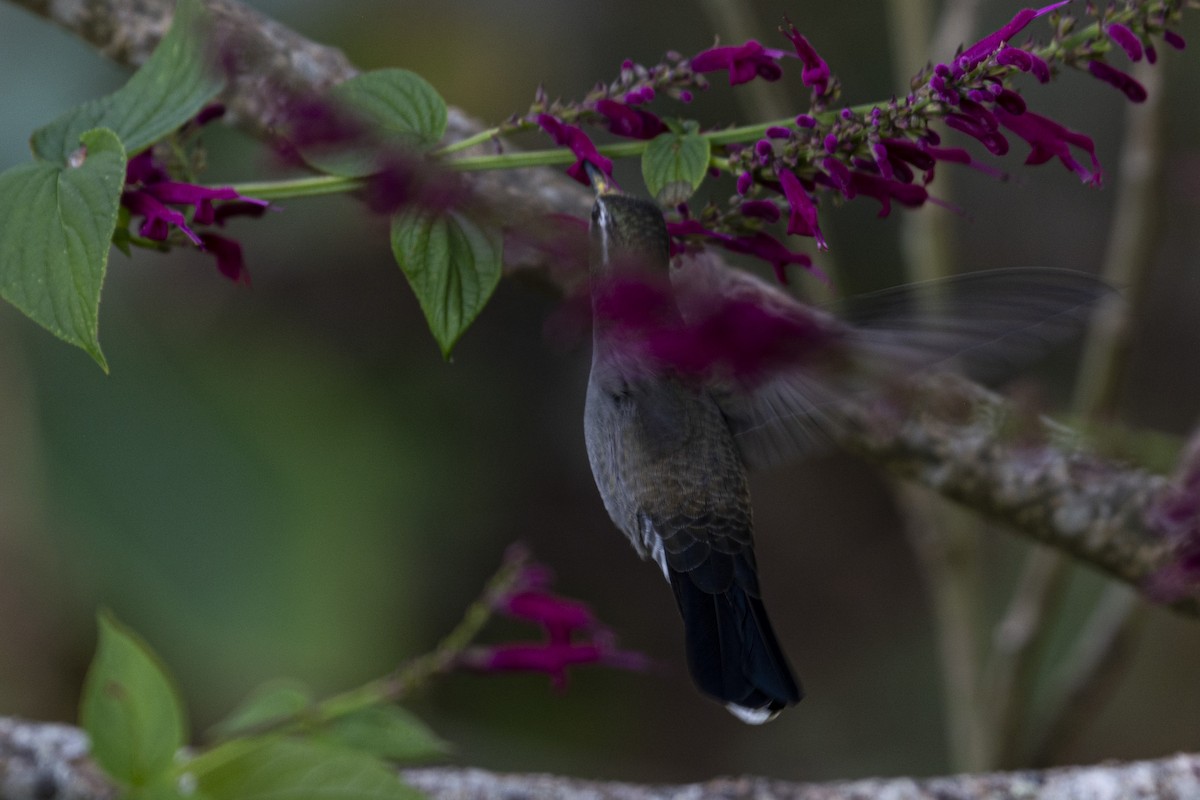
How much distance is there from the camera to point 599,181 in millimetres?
596

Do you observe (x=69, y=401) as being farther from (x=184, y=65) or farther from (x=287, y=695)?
(x=184, y=65)

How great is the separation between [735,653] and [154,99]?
41 cm

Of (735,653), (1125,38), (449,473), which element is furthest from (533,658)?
(449,473)

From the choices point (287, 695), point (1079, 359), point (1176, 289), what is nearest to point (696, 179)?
point (287, 695)

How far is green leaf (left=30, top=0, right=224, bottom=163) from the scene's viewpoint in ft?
1.92

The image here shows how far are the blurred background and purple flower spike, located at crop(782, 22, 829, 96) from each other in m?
0.91

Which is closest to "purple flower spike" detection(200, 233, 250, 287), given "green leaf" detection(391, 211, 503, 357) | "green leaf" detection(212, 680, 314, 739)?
"green leaf" detection(391, 211, 503, 357)

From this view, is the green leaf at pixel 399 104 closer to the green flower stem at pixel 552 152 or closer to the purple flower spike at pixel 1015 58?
the green flower stem at pixel 552 152

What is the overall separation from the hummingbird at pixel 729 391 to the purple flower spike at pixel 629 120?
0.10 feet

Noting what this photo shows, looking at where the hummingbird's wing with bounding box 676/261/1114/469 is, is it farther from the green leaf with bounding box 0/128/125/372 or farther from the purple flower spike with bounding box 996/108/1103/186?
the green leaf with bounding box 0/128/125/372

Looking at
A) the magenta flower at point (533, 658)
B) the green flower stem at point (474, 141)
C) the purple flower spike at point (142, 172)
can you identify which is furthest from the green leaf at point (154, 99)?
the magenta flower at point (533, 658)

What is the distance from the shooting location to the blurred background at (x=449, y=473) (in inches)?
66.2

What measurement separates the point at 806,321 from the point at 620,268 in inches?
3.3

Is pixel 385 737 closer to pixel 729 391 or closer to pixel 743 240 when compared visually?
pixel 729 391
